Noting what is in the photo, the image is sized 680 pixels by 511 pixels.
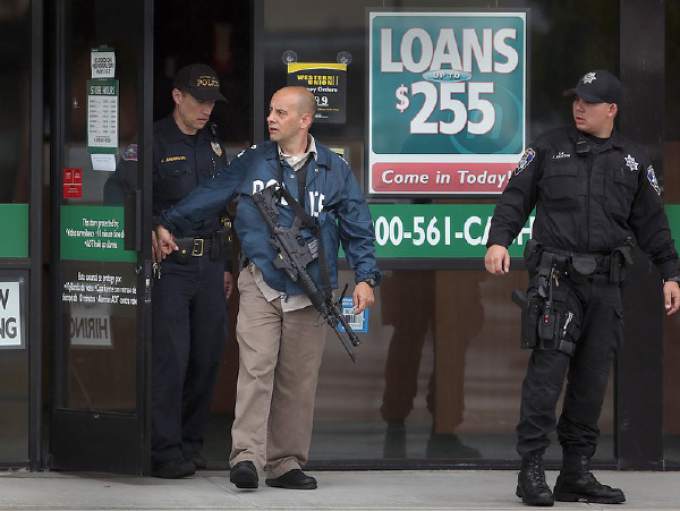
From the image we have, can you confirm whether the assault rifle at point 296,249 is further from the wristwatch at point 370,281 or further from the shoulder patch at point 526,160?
the shoulder patch at point 526,160

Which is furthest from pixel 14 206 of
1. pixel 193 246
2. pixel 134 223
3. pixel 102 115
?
pixel 193 246

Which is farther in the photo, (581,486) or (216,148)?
(216,148)

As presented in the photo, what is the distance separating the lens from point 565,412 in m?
7.60

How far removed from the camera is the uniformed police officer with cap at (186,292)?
8.27m

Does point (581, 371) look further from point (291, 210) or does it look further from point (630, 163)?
point (291, 210)

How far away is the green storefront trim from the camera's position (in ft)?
27.4

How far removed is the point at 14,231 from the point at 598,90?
300 cm

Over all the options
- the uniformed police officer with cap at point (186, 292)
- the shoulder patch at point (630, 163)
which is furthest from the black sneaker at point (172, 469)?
the shoulder patch at point (630, 163)

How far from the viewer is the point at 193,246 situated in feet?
27.2

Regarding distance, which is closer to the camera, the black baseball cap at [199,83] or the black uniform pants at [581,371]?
the black uniform pants at [581,371]

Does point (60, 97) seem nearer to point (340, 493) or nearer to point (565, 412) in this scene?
point (340, 493)

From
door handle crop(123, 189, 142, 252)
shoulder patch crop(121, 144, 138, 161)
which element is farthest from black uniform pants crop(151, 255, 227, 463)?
shoulder patch crop(121, 144, 138, 161)

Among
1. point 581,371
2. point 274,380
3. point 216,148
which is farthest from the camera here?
point 216,148

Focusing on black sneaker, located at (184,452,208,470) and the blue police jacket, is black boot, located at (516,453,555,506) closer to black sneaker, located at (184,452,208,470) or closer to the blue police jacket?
the blue police jacket
